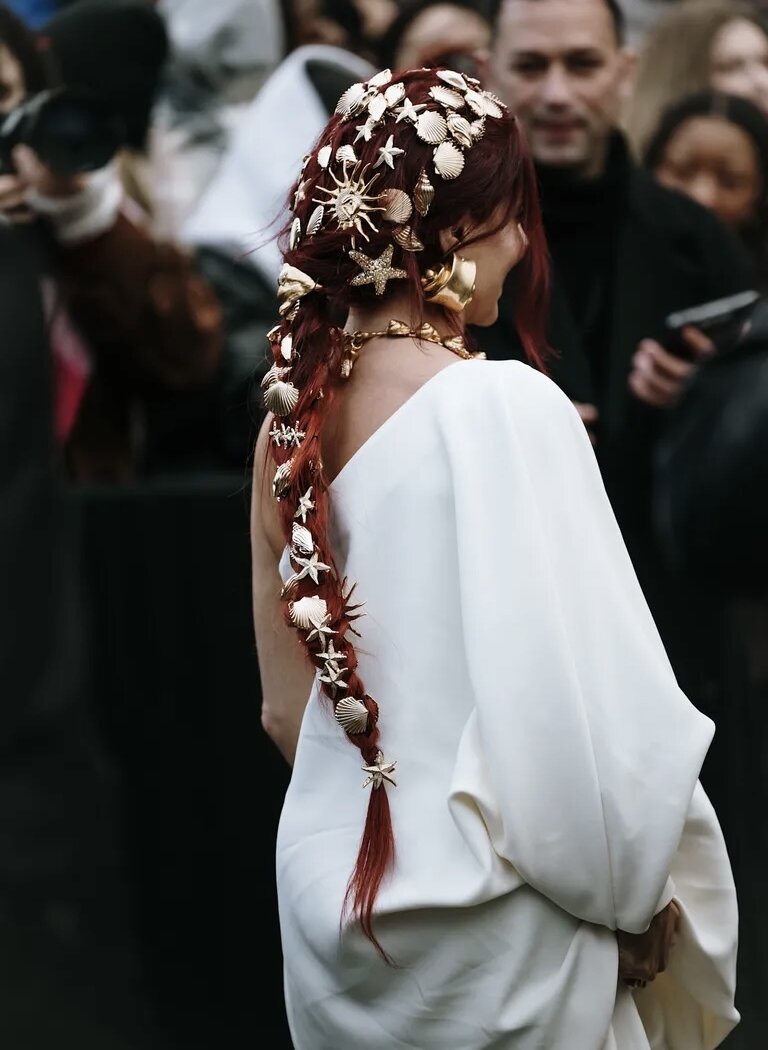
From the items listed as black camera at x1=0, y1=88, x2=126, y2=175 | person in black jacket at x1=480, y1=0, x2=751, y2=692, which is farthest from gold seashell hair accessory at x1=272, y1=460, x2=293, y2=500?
black camera at x1=0, y1=88, x2=126, y2=175

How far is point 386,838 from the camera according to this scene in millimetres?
1947

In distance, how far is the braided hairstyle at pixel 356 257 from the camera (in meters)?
1.95

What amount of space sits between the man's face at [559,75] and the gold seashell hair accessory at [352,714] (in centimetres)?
180

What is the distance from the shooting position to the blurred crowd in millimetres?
3270

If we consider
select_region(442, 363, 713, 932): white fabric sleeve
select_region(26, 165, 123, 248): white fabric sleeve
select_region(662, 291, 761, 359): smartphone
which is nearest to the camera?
select_region(442, 363, 713, 932): white fabric sleeve

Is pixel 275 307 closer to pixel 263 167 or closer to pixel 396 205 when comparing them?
pixel 263 167

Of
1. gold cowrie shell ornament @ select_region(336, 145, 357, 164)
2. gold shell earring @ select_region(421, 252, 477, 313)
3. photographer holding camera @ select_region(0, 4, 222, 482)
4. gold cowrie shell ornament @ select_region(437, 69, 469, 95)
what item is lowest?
photographer holding camera @ select_region(0, 4, 222, 482)

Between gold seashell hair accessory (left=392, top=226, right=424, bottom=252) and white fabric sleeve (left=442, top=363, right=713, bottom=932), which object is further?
gold seashell hair accessory (left=392, top=226, right=424, bottom=252)

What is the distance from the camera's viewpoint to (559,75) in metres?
3.50

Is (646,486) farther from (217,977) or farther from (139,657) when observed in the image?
(217,977)

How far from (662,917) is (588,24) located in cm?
215

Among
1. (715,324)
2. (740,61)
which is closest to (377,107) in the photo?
(715,324)

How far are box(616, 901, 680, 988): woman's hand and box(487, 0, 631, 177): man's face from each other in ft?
6.10

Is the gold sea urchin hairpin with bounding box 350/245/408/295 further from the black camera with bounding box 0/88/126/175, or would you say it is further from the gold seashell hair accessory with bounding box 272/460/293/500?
the black camera with bounding box 0/88/126/175
